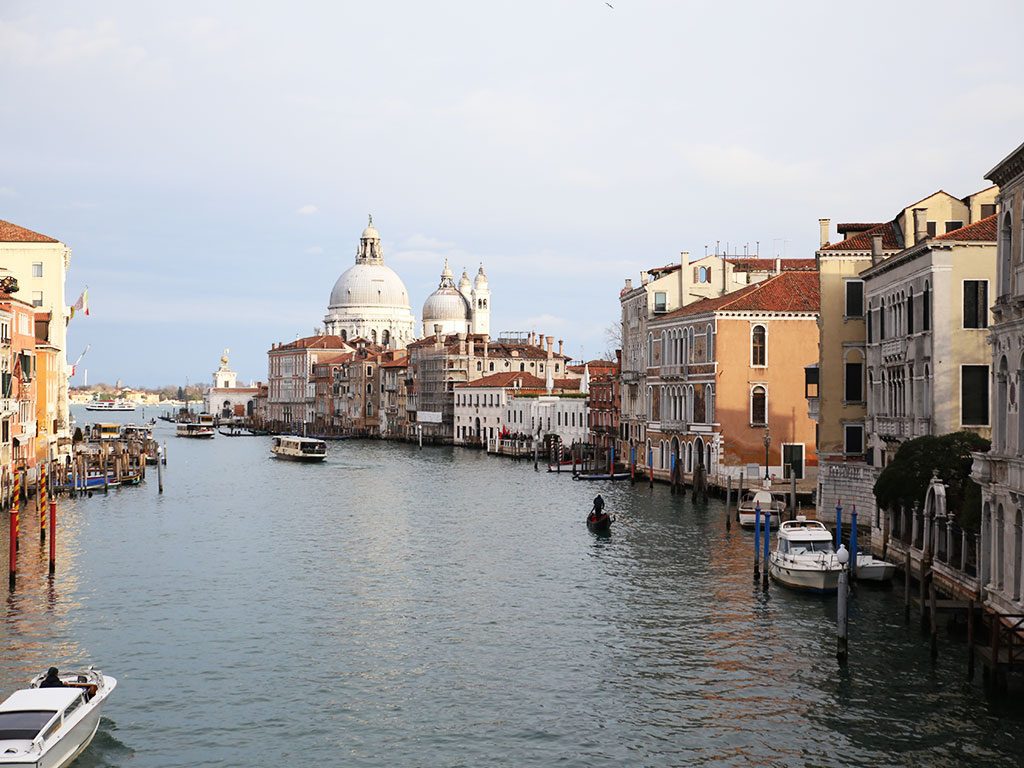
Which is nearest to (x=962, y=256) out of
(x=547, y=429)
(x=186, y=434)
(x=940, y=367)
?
(x=940, y=367)

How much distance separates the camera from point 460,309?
14825 cm

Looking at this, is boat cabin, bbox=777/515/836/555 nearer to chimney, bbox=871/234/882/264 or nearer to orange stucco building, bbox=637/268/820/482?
chimney, bbox=871/234/882/264

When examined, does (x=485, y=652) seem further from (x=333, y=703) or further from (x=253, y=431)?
(x=253, y=431)

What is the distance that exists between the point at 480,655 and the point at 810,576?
794 centimetres

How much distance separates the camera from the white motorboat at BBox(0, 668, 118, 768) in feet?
45.3

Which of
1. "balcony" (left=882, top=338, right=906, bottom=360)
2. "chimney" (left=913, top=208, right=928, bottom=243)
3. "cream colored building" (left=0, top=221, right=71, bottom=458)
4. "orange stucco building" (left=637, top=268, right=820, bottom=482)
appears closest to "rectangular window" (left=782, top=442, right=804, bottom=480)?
"orange stucco building" (left=637, top=268, right=820, bottom=482)

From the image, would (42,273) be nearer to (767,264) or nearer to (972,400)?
(767,264)

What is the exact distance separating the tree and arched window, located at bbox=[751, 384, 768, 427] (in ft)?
74.0

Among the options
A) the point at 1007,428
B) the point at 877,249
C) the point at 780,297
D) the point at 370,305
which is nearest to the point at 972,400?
the point at 877,249

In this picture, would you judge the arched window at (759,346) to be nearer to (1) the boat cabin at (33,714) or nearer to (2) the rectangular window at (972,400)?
(2) the rectangular window at (972,400)

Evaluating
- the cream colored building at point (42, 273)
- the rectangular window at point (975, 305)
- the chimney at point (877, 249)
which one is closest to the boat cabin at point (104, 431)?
the cream colored building at point (42, 273)

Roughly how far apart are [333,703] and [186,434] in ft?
387

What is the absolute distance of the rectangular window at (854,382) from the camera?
105 ft

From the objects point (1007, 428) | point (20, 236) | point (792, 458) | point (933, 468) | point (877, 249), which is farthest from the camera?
point (20, 236)
